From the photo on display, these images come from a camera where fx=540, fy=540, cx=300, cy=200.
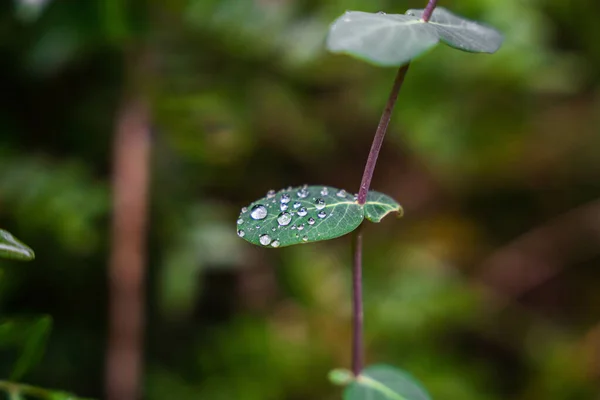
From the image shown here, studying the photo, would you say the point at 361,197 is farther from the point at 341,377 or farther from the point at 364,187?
the point at 341,377

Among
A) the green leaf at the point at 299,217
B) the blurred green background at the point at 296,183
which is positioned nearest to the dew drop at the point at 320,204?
the green leaf at the point at 299,217

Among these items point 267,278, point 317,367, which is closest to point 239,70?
point 267,278

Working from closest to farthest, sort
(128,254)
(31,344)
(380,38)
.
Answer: (380,38)
(31,344)
(128,254)

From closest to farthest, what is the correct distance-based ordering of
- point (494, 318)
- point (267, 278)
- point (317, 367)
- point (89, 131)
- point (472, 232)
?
point (89, 131) < point (317, 367) < point (267, 278) < point (494, 318) < point (472, 232)

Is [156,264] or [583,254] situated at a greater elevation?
[156,264]

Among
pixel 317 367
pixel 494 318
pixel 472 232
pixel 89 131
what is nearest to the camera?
pixel 89 131

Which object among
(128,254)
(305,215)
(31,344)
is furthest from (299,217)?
(128,254)

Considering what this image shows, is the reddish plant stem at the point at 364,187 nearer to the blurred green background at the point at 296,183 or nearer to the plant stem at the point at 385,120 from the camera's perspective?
the plant stem at the point at 385,120

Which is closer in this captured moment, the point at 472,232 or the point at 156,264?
the point at 156,264

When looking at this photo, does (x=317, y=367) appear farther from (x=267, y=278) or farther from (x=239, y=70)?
(x=239, y=70)
